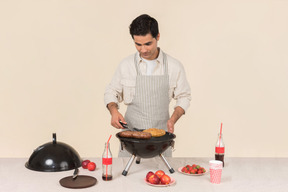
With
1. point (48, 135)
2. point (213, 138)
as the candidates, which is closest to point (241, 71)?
point (213, 138)

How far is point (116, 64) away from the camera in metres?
5.18

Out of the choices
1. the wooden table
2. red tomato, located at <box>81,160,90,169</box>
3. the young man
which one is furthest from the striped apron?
red tomato, located at <box>81,160,90,169</box>

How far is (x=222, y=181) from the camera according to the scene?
2521 mm

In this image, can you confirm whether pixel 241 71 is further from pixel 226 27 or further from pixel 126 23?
pixel 126 23

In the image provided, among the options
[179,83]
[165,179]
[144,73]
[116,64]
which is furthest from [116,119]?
[116,64]

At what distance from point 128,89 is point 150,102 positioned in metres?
0.23

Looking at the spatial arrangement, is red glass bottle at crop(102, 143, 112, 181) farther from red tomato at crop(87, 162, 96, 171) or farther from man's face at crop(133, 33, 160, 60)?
man's face at crop(133, 33, 160, 60)

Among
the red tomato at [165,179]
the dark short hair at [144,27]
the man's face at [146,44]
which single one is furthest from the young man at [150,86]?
the red tomato at [165,179]

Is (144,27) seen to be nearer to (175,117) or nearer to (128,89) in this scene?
(128,89)

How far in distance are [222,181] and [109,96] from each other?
1.38 metres

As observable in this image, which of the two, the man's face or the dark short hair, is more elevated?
the dark short hair

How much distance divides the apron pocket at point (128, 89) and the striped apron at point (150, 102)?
30 millimetres

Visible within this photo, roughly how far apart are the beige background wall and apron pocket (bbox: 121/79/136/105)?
62.2 inches

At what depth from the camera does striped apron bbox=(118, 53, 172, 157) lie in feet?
11.5
